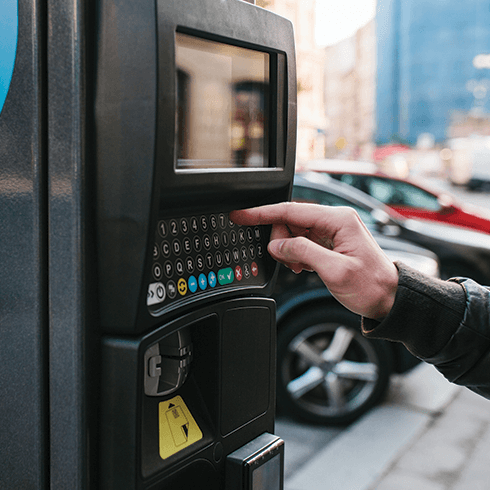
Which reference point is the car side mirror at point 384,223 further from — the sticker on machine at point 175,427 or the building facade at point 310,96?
the building facade at point 310,96

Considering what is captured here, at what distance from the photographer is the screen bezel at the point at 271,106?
903mm

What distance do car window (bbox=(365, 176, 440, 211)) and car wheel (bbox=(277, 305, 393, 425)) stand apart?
2959 mm

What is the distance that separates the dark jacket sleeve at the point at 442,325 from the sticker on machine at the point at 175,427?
40cm

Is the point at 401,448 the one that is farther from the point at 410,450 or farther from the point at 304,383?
the point at 304,383

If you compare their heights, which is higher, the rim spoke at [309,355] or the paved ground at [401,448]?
the rim spoke at [309,355]

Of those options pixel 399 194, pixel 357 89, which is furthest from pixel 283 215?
pixel 357 89

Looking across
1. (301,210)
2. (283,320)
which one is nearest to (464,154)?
(283,320)

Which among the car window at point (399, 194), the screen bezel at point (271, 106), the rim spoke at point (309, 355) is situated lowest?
the rim spoke at point (309, 355)

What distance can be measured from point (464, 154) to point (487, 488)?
102ft

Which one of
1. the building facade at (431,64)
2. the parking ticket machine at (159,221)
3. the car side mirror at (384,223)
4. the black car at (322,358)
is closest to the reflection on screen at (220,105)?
the parking ticket machine at (159,221)

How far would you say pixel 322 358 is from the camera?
144 inches

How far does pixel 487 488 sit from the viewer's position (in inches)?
120

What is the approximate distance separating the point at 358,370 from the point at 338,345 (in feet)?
0.64

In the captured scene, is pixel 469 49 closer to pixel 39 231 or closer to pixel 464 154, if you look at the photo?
pixel 464 154
